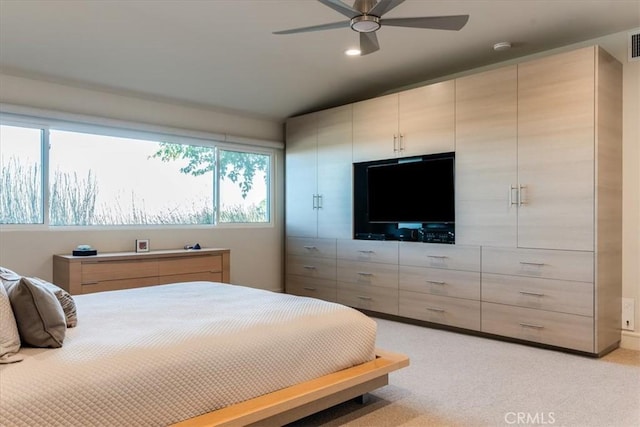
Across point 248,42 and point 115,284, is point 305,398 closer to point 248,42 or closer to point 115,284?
point 115,284

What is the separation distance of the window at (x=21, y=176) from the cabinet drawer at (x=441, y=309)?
3.49m

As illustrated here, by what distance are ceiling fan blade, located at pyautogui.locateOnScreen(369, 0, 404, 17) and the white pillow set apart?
2208 millimetres

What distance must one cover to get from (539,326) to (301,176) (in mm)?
3087

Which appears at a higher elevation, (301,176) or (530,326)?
(301,176)

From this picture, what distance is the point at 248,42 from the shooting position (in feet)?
Result: 12.3

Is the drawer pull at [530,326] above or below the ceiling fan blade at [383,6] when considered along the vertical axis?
below

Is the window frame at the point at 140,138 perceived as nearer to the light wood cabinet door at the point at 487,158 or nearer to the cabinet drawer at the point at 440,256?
the cabinet drawer at the point at 440,256

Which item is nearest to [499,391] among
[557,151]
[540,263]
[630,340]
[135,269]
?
[540,263]

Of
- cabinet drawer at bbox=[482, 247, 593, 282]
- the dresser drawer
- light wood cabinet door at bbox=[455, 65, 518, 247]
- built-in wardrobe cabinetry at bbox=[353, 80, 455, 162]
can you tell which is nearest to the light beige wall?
the dresser drawer

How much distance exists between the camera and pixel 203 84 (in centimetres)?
460

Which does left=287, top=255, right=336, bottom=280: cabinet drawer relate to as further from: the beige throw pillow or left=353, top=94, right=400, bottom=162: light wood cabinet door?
the beige throw pillow

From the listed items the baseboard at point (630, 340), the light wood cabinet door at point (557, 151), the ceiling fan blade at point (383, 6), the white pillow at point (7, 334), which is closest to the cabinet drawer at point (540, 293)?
the light wood cabinet door at point (557, 151)

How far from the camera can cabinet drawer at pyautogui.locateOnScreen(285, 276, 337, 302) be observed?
514 centimetres

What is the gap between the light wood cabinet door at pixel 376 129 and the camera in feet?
14.9
